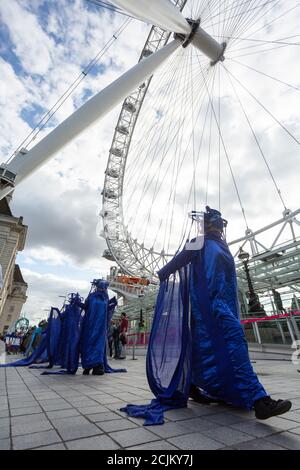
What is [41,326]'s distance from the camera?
10766 mm

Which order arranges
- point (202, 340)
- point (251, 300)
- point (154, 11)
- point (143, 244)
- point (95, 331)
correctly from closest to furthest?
point (202, 340), point (95, 331), point (154, 11), point (251, 300), point (143, 244)

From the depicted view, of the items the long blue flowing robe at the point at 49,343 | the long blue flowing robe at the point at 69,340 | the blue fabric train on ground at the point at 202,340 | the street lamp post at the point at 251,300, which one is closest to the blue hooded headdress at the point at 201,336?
the blue fabric train on ground at the point at 202,340

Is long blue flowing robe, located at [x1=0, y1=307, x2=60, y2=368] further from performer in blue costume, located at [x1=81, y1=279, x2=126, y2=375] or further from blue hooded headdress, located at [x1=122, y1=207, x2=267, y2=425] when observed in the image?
blue hooded headdress, located at [x1=122, y1=207, x2=267, y2=425]

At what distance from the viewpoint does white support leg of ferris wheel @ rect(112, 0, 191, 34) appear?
5980 millimetres

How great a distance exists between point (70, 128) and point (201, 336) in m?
6.39

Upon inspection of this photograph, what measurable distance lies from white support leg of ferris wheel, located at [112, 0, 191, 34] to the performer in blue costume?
23.9 ft

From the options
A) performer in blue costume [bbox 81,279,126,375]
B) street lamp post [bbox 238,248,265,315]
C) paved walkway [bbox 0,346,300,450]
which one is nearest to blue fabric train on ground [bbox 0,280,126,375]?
performer in blue costume [bbox 81,279,126,375]

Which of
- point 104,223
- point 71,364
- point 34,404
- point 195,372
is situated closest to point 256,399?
point 195,372

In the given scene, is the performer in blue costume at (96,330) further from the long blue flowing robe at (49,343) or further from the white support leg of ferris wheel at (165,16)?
the white support leg of ferris wheel at (165,16)

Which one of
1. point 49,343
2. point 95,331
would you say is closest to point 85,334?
point 95,331

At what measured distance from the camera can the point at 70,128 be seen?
6434mm

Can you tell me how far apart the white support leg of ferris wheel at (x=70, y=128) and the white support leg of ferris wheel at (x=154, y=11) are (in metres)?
1.28

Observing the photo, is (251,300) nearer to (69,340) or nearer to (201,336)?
(69,340)

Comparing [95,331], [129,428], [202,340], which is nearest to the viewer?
[129,428]
